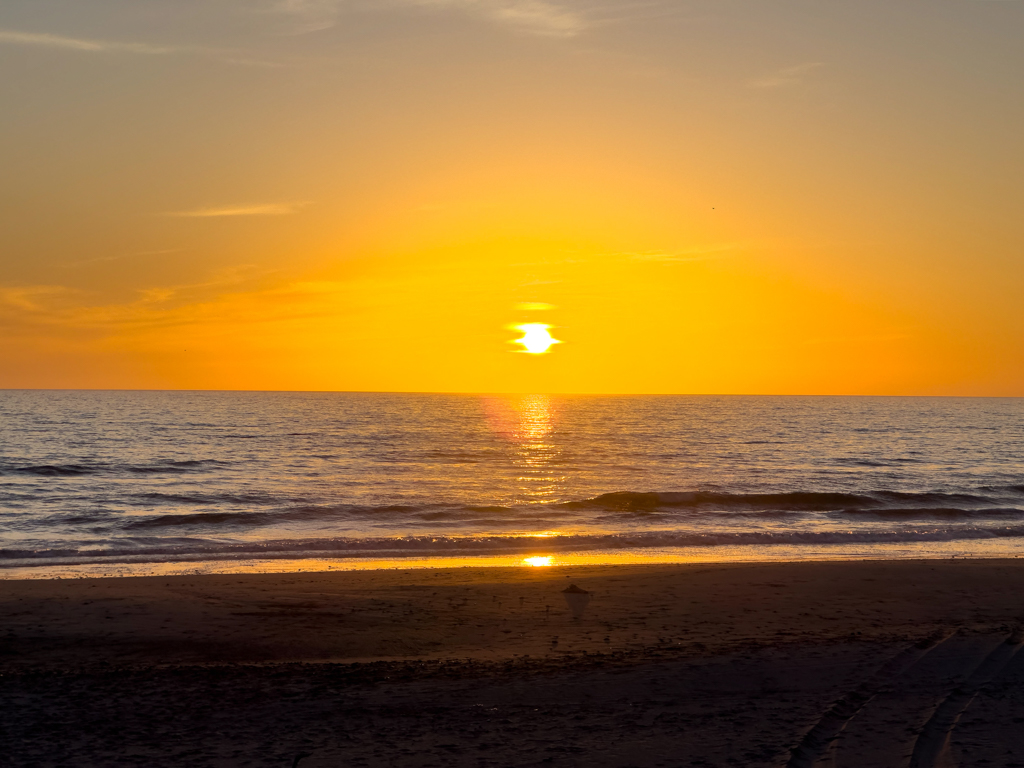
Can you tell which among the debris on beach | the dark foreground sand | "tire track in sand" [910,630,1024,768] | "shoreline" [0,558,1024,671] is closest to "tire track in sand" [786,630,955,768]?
the dark foreground sand

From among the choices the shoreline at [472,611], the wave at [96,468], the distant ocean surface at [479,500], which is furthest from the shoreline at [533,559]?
the wave at [96,468]

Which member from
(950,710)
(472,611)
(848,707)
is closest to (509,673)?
(472,611)

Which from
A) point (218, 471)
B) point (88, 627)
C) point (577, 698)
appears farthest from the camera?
point (218, 471)

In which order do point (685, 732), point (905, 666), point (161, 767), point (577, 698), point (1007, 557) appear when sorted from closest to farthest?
point (161, 767) < point (685, 732) < point (577, 698) < point (905, 666) < point (1007, 557)

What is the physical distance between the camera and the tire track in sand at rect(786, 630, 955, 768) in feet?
23.5

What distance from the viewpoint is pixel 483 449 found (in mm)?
66438

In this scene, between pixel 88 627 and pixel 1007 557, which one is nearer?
pixel 88 627

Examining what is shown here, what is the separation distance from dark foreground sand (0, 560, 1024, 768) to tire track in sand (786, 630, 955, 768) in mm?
34

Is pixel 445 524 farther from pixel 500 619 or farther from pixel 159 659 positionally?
pixel 159 659

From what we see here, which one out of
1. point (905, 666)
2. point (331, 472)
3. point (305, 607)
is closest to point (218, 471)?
point (331, 472)

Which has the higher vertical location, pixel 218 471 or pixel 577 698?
pixel 218 471

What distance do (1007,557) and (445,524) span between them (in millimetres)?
16880

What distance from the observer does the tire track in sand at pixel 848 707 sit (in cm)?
717

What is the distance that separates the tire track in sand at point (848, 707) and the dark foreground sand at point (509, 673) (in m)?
0.03
